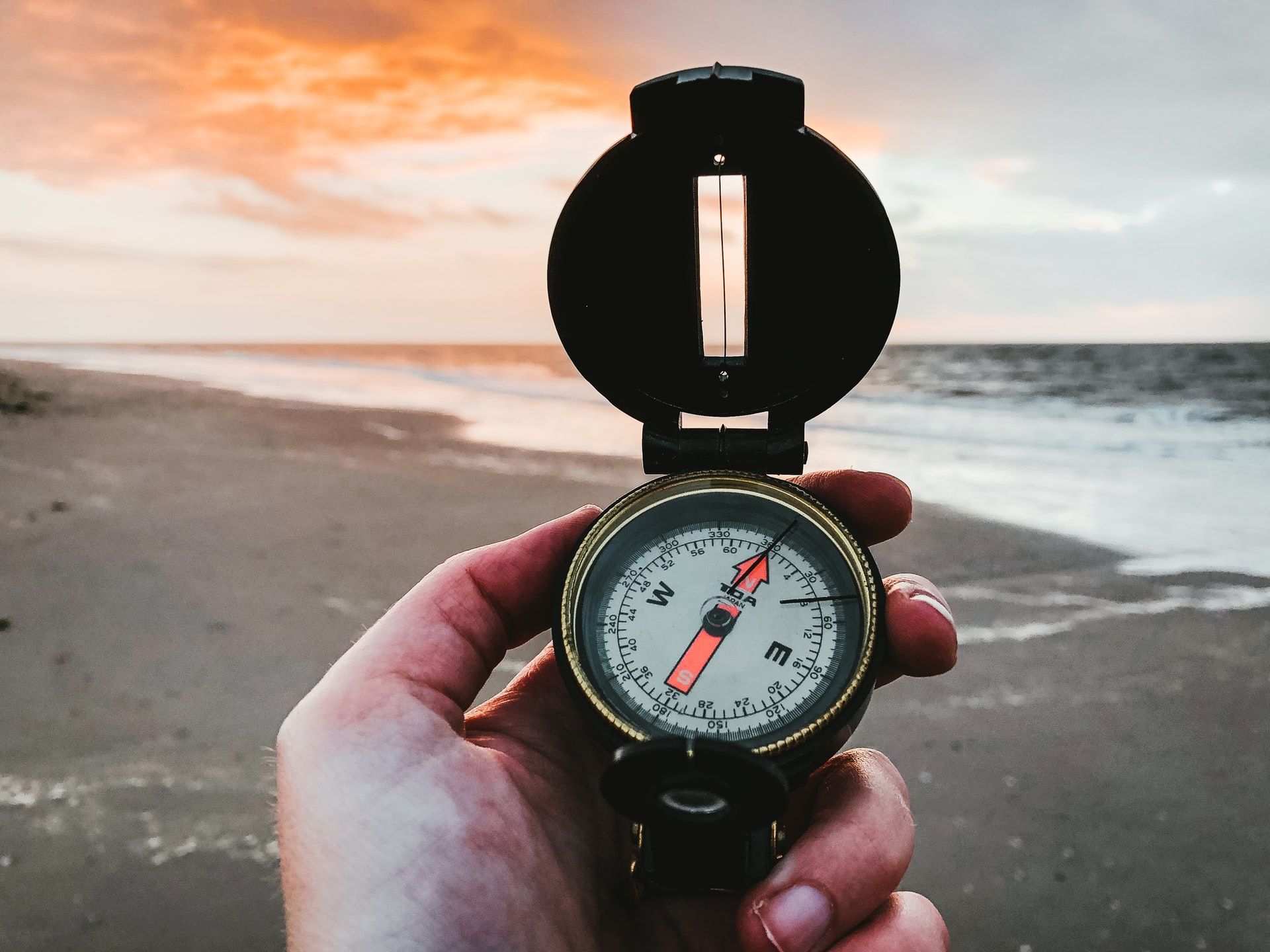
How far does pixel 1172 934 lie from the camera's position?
2.64 meters

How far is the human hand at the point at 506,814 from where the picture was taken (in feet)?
4.74

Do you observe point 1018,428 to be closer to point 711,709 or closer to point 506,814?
point 711,709

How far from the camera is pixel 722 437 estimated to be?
1.74 meters

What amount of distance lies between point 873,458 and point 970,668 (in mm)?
5472

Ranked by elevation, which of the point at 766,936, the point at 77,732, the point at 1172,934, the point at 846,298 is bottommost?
the point at 1172,934

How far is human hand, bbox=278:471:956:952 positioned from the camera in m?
1.45

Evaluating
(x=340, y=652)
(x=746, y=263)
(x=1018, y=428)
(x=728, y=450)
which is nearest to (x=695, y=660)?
(x=728, y=450)

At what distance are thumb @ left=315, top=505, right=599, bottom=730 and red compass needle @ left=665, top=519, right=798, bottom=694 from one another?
0.89 feet

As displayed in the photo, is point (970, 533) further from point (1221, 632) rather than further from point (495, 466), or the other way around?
point (495, 466)

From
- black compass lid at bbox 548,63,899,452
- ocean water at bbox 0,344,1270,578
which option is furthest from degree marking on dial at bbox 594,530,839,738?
ocean water at bbox 0,344,1270,578

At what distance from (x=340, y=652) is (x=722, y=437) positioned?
290 cm

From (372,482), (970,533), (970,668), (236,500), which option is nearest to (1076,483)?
(970,533)

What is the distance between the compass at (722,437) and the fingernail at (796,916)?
9 cm

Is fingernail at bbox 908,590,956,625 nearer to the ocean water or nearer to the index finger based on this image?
the index finger
